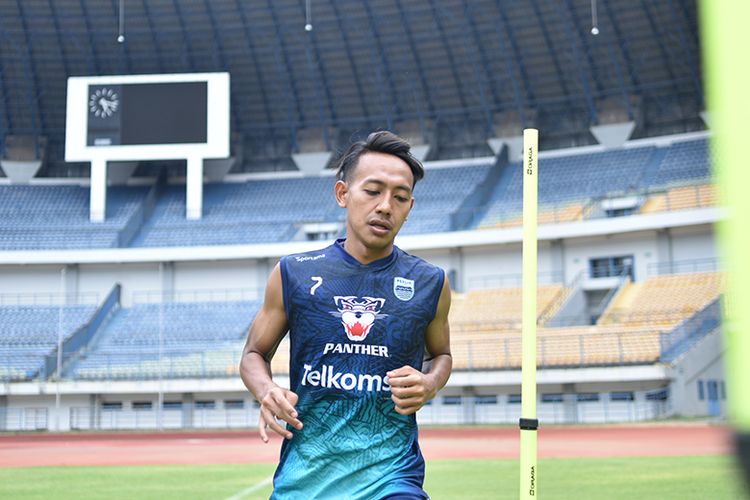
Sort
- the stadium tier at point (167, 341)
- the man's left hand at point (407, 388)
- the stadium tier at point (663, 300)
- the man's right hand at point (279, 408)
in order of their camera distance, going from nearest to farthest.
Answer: the man's right hand at point (279, 408) → the man's left hand at point (407, 388) → the stadium tier at point (663, 300) → the stadium tier at point (167, 341)

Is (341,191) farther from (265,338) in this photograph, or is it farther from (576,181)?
(576,181)

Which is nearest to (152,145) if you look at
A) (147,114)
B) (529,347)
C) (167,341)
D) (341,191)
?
(147,114)

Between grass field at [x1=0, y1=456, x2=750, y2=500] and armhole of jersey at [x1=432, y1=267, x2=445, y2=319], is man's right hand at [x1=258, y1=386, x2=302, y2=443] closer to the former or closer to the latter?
armhole of jersey at [x1=432, y1=267, x2=445, y2=319]

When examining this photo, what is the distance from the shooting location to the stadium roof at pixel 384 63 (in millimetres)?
46406

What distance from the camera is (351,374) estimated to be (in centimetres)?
346

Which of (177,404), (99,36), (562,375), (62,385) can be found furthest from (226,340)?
(99,36)

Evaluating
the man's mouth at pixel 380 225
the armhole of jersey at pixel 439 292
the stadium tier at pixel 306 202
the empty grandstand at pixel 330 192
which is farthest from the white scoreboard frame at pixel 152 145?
the man's mouth at pixel 380 225

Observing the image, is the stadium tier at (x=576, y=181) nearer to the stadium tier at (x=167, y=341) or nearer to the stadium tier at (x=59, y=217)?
the stadium tier at (x=167, y=341)

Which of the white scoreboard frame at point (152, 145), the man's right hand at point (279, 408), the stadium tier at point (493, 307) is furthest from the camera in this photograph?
the white scoreboard frame at point (152, 145)

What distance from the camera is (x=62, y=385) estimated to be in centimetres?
3991

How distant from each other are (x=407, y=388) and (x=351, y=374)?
10.3 inches

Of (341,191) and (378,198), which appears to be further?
(341,191)

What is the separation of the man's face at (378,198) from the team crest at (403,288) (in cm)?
14

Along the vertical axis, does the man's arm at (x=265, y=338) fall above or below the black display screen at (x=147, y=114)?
below
